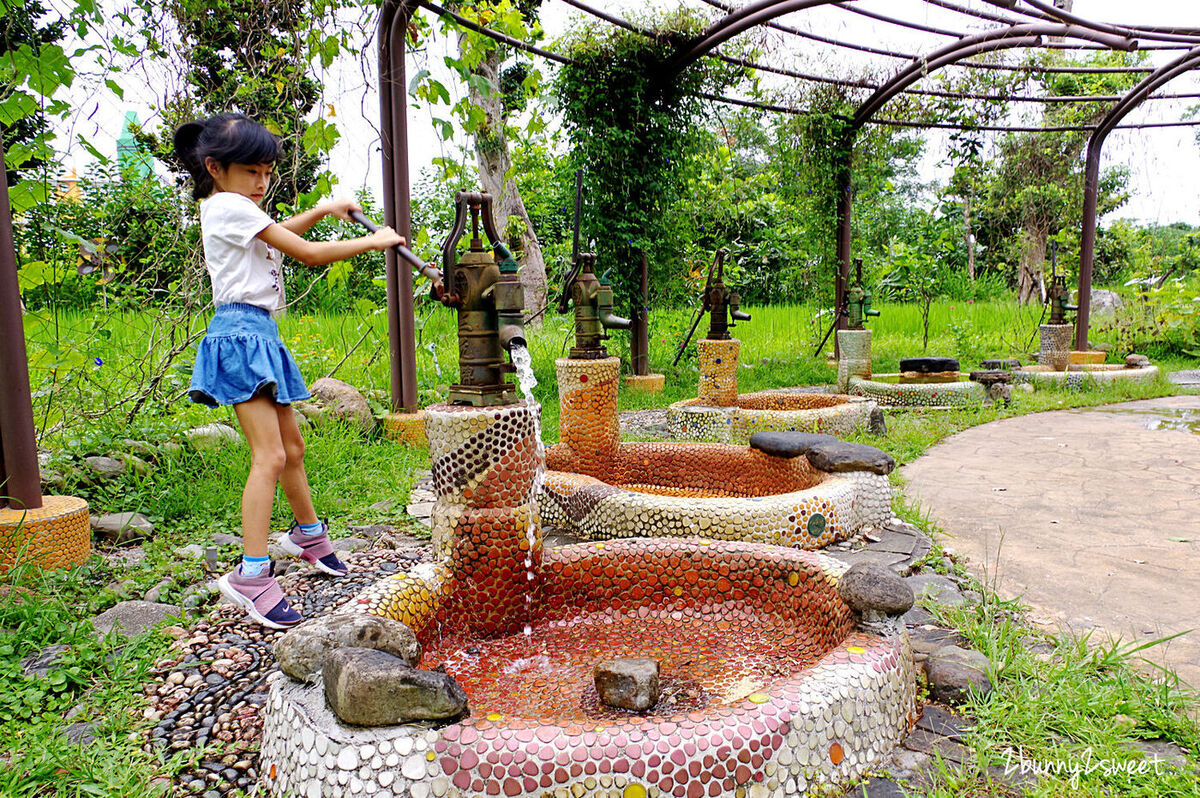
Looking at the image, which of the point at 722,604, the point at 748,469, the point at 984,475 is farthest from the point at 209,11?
the point at 984,475

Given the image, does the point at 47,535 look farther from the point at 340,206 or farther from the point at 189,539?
the point at 340,206

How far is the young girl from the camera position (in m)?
2.00

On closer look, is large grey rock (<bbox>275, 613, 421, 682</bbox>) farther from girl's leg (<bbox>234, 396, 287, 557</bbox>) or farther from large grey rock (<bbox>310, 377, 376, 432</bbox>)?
large grey rock (<bbox>310, 377, 376, 432</bbox>)

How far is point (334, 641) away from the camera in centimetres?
141

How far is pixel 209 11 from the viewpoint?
340 cm

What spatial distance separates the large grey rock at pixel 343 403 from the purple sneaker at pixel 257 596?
2087 mm

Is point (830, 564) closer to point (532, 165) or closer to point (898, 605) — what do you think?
point (898, 605)

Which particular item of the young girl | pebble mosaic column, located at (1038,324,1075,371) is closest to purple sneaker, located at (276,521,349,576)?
the young girl

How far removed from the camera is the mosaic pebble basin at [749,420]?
4172 millimetres

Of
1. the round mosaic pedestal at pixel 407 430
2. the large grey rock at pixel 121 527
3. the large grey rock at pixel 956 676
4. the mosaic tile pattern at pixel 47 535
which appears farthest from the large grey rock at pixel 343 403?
the large grey rock at pixel 956 676

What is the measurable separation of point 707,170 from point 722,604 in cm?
851

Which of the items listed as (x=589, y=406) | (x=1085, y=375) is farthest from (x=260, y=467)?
(x=1085, y=375)

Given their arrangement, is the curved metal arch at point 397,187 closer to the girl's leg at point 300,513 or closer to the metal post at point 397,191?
the metal post at point 397,191

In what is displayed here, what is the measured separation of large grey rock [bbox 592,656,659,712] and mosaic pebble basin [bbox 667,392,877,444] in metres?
2.61
